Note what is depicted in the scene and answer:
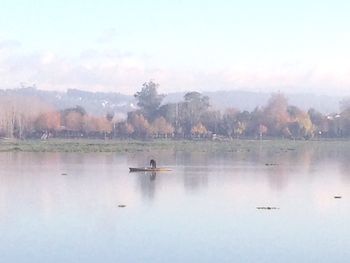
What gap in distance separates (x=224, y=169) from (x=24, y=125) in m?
56.2

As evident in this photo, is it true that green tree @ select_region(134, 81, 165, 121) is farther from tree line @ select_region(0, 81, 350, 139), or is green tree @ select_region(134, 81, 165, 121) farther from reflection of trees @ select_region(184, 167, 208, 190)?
reflection of trees @ select_region(184, 167, 208, 190)

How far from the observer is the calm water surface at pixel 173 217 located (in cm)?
1695

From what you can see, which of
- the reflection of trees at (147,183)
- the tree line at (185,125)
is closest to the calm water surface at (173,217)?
the reflection of trees at (147,183)

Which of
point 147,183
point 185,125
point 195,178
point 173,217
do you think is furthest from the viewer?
point 185,125

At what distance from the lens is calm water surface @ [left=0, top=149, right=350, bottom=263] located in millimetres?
16953

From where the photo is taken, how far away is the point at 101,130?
92.4 metres

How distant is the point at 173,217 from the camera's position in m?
22.1

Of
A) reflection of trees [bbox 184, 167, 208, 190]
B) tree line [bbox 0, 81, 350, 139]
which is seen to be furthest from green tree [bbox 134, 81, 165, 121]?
reflection of trees [bbox 184, 167, 208, 190]

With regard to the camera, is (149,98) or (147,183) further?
(149,98)

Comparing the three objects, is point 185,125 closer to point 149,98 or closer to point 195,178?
point 149,98

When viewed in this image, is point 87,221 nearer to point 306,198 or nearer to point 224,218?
point 224,218

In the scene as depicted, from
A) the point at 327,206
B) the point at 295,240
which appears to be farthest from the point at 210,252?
the point at 327,206

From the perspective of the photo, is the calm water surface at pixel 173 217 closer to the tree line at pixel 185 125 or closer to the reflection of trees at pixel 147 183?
the reflection of trees at pixel 147 183

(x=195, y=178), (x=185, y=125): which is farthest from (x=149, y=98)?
(x=195, y=178)
